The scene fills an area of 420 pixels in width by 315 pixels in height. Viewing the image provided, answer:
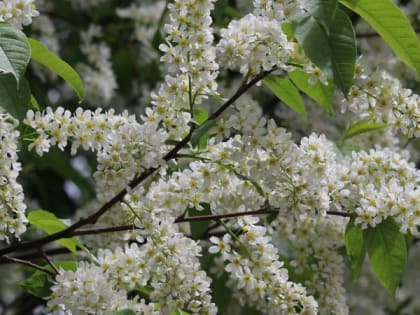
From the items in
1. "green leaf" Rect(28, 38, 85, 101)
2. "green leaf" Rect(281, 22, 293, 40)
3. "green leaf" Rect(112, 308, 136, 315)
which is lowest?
"green leaf" Rect(112, 308, 136, 315)

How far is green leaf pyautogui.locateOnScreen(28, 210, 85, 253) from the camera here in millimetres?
2238

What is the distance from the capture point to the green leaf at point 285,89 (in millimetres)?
2047

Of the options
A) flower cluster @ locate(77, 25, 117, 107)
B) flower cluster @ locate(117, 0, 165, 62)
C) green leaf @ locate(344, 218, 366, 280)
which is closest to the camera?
green leaf @ locate(344, 218, 366, 280)

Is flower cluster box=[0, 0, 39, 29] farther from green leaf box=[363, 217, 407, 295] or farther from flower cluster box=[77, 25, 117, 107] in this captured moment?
flower cluster box=[77, 25, 117, 107]

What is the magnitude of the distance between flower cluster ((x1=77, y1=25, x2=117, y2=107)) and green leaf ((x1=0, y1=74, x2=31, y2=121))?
200 cm

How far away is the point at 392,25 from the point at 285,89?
0.27 m

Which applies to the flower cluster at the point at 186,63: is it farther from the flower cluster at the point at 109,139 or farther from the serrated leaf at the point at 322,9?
the serrated leaf at the point at 322,9

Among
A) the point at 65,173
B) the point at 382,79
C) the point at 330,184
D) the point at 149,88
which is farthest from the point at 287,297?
the point at 149,88

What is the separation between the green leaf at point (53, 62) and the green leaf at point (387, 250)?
2.40ft

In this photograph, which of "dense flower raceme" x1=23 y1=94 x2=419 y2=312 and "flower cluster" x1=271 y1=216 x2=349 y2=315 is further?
"flower cluster" x1=271 y1=216 x2=349 y2=315

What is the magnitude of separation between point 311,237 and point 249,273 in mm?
531

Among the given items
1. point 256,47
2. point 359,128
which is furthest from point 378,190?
point 359,128

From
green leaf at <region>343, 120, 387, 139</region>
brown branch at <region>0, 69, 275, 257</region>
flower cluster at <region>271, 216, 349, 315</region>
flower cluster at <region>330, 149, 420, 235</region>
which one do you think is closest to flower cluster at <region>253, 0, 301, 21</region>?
brown branch at <region>0, 69, 275, 257</region>

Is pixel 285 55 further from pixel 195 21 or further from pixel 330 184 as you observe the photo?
pixel 330 184
